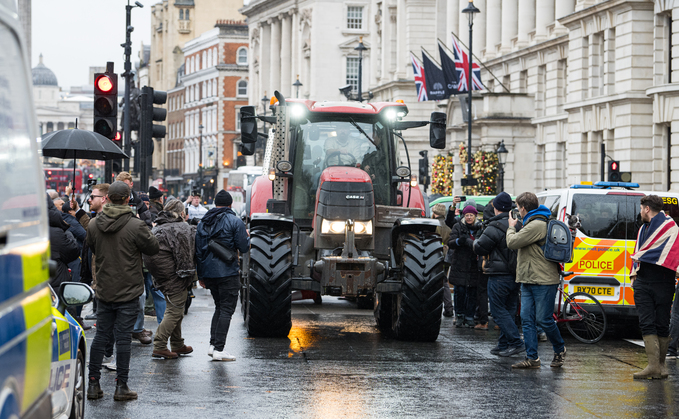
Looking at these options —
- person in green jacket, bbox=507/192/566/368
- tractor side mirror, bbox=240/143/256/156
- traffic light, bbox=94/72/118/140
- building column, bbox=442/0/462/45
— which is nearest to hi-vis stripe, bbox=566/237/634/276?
person in green jacket, bbox=507/192/566/368

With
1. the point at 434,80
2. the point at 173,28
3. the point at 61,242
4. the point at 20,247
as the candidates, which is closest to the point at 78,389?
the point at 20,247

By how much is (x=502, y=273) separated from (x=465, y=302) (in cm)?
391

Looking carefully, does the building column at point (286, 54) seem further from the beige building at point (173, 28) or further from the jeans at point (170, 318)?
the jeans at point (170, 318)

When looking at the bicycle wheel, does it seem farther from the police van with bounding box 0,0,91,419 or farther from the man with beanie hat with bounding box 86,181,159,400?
the police van with bounding box 0,0,91,419

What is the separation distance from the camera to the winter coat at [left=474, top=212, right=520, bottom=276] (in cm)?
1206

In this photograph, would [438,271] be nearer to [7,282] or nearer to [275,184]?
[275,184]

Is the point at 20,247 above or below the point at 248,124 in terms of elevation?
below

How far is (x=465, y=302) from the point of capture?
52.4 feet

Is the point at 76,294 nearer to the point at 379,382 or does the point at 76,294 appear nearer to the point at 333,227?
the point at 379,382

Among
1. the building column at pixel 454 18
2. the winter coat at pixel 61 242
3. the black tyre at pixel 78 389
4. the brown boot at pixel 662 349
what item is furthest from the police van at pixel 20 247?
the building column at pixel 454 18

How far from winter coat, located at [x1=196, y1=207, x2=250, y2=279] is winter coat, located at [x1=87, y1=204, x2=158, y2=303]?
6.94 feet

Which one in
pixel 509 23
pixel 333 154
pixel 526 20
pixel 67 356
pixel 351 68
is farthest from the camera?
pixel 351 68

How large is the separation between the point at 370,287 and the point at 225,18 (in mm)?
121694

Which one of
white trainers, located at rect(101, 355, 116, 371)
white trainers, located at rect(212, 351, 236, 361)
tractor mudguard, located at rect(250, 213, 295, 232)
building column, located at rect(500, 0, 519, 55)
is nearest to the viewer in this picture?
white trainers, located at rect(101, 355, 116, 371)
